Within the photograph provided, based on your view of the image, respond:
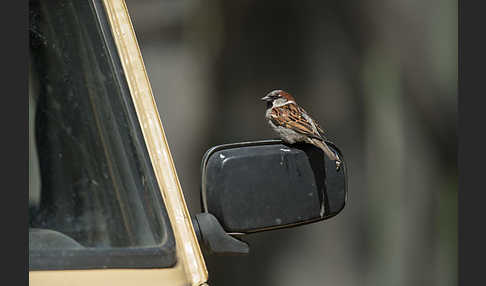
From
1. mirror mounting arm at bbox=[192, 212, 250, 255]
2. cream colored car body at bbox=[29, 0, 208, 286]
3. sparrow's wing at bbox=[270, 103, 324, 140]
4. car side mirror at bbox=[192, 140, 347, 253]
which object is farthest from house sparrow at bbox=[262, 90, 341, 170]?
cream colored car body at bbox=[29, 0, 208, 286]

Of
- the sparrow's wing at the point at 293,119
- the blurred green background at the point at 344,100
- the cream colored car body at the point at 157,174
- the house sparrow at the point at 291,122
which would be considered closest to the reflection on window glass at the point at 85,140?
the cream colored car body at the point at 157,174

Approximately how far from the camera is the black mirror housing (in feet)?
5.47

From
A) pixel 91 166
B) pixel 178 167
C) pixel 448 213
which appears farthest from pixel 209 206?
pixel 448 213

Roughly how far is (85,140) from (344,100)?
4.70m

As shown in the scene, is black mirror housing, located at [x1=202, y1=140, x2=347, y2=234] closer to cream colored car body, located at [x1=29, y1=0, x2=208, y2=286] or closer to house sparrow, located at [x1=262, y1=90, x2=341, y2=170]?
cream colored car body, located at [x1=29, y1=0, x2=208, y2=286]

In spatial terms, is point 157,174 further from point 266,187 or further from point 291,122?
point 291,122

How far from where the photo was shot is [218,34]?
20.3 ft

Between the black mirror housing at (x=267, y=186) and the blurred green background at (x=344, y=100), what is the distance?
4.20 metres

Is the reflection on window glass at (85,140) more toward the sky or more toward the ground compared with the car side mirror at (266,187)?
more toward the sky

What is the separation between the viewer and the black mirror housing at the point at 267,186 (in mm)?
1668

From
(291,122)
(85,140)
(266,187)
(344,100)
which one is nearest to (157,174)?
(85,140)

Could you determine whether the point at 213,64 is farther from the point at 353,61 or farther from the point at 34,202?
the point at 34,202

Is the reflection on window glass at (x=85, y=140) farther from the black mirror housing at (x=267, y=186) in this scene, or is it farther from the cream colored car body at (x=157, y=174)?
the black mirror housing at (x=267, y=186)

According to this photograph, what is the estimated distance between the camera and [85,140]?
1.56 meters
